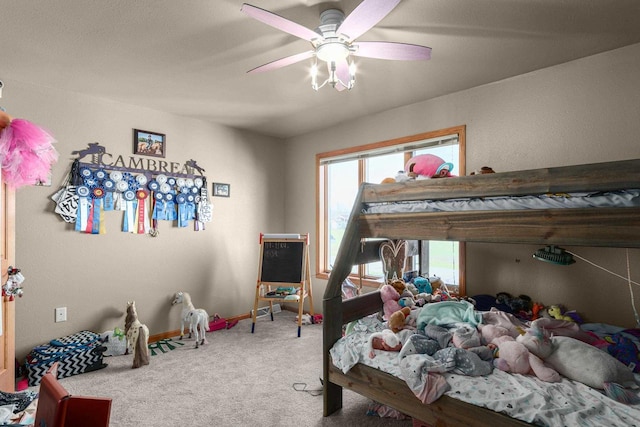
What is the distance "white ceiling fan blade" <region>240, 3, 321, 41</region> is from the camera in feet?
5.00

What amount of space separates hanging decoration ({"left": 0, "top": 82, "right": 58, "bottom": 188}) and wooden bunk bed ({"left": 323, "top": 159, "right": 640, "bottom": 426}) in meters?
2.04

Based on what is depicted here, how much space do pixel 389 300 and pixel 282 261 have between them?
1.69m

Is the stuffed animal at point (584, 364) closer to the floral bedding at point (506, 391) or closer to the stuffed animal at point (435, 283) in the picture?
the floral bedding at point (506, 391)

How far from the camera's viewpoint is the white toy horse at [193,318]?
3.29m

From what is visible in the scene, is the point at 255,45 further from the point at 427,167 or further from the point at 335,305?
the point at 335,305

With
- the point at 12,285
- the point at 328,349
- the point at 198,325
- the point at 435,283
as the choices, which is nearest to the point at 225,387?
the point at 328,349

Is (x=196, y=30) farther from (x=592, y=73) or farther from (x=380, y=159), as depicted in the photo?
(x=592, y=73)

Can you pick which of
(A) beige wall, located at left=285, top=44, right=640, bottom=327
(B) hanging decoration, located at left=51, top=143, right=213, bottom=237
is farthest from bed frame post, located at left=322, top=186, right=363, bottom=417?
(B) hanging decoration, located at left=51, top=143, right=213, bottom=237

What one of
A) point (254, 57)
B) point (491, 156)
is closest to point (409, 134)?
point (491, 156)

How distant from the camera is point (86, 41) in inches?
85.7

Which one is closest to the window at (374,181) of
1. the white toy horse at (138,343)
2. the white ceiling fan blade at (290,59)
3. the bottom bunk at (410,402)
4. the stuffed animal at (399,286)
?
the stuffed animal at (399,286)

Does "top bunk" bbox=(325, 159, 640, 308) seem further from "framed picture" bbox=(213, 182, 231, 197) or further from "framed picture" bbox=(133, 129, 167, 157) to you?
"framed picture" bbox=(133, 129, 167, 157)

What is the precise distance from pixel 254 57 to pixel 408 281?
2.25 metres

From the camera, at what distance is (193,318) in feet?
10.8
